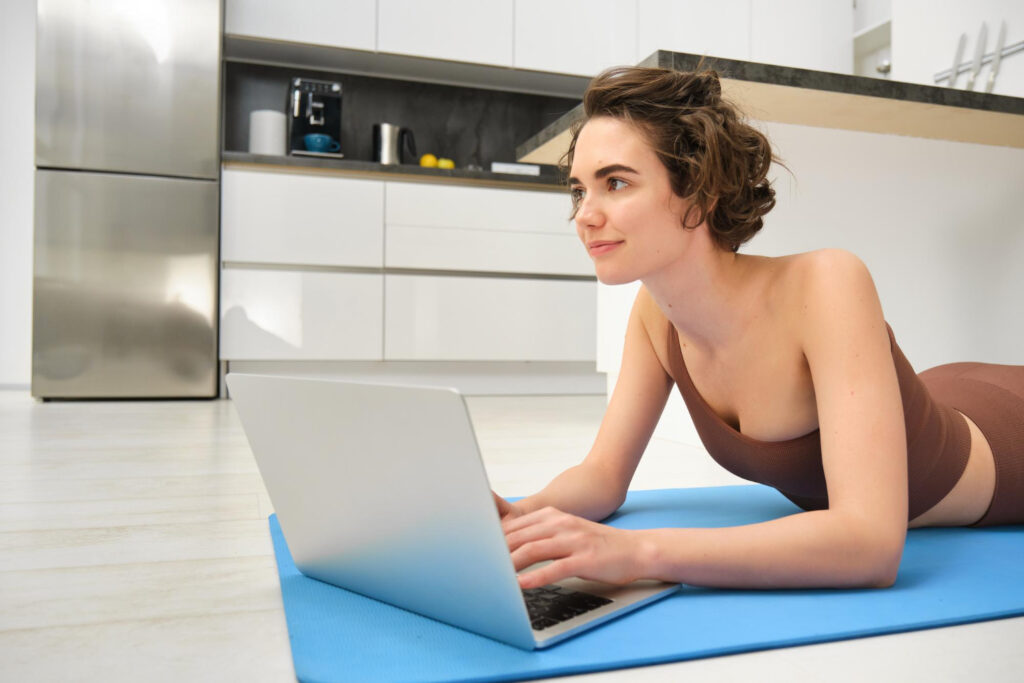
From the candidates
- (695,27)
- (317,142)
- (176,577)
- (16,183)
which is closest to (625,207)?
(176,577)

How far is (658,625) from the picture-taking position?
0.76m

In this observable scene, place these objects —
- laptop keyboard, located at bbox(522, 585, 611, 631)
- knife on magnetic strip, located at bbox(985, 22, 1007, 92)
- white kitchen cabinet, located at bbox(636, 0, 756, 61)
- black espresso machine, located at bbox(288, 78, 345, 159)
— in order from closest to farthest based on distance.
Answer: laptop keyboard, located at bbox(522, 585, 611, 631), knife on magnetic strip, located at bbox(985, 22, 1007, 92), black espresso machine, located at bbox(288, 78, 345, 159), white kitchen cabinet, located at bbox(636, 0, 756, 61)

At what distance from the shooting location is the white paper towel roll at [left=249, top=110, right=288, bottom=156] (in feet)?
12.8

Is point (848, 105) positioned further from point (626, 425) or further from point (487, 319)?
point (487, 319)

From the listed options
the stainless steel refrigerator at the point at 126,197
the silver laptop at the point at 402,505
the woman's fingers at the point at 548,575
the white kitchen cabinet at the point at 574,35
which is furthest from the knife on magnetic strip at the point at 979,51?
the woman's fingers at the point at 548,575

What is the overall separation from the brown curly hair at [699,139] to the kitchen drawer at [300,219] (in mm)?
2889

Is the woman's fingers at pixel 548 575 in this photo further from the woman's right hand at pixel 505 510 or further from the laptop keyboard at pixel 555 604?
the woman's right hand at pixel 505 510

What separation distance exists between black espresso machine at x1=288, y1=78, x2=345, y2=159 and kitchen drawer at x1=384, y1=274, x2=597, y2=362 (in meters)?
0.71

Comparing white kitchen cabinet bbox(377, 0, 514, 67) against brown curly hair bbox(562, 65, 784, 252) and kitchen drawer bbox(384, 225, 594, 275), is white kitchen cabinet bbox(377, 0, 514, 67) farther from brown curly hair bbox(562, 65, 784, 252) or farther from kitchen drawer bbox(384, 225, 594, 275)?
brown curly hair bbox(562, 65, 784, 252)

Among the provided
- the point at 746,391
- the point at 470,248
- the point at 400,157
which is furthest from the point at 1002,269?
the point at 400,157

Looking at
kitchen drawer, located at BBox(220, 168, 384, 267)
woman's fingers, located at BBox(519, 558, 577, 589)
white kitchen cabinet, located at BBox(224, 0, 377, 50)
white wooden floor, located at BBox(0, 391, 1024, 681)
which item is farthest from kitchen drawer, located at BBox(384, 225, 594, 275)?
woman's fingers, located at BBox(519, 558, 577, 589)

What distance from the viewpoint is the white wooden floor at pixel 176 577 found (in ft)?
2.27

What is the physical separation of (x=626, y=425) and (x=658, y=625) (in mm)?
421

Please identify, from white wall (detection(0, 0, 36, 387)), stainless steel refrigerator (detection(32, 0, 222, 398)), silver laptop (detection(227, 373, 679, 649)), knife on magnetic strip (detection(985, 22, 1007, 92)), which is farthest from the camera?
white wall (detection(0, 0, 36, 387))
